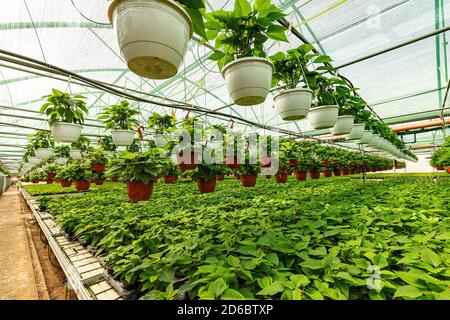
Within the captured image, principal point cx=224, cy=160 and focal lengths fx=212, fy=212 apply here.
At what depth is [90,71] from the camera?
5.42 m

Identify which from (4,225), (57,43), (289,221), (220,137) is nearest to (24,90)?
(57,43)

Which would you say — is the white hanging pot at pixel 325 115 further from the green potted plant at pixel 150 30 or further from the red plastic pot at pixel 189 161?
the green potted plant at pixel 150 30

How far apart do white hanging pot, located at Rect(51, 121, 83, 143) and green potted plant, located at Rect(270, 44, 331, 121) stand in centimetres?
210

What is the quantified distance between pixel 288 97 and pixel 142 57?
1.09 meters

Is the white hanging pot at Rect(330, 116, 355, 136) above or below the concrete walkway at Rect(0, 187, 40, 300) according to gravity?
above

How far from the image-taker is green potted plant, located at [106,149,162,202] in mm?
1706

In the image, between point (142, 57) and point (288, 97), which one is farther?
point (288, 97)

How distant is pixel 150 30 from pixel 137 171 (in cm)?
127

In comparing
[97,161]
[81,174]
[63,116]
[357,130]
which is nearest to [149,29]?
[63,116]

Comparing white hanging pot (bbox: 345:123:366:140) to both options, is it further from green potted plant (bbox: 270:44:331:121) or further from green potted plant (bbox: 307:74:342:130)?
green potted plant (bbox: 270:44:331:121)

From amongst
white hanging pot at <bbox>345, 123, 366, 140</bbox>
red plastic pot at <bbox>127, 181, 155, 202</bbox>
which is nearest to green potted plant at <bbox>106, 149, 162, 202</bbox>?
red plastic pot at <bbox>127, 181, 155, 202</bbox>

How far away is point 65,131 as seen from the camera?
222 cm

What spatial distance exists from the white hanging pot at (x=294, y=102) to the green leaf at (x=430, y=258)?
1033 mm

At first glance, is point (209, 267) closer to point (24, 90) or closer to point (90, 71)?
point (90, 71)
